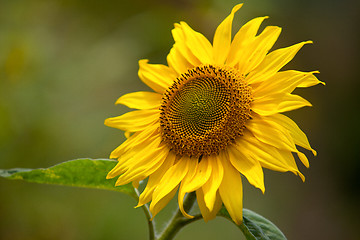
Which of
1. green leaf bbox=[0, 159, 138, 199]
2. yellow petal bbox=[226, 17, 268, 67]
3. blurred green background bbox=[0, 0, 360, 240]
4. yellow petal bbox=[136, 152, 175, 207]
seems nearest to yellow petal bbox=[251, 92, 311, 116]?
yellow petal bbox=[226, 17, 268, 67]

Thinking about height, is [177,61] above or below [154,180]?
above

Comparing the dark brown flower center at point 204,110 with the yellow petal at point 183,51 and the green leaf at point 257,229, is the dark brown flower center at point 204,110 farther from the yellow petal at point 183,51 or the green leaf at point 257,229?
the green leaf at point 257,229

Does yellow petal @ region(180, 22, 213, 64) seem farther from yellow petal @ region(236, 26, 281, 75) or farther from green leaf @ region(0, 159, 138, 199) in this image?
green leaf @ region(0, 159, 138, 199)

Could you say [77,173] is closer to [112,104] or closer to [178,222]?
[178,222]

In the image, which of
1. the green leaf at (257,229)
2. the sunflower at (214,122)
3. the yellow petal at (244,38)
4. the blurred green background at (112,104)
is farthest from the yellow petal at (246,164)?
the blurred green background at (112,104)

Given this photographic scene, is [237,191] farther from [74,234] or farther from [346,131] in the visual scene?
[346,131]

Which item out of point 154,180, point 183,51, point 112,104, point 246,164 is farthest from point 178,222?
point 112,104

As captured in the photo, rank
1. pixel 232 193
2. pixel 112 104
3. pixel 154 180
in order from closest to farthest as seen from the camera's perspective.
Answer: pixel 232 193, pixel 154 180, pixel 112 104

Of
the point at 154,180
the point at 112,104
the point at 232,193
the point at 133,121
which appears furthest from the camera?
the point at 112,104
